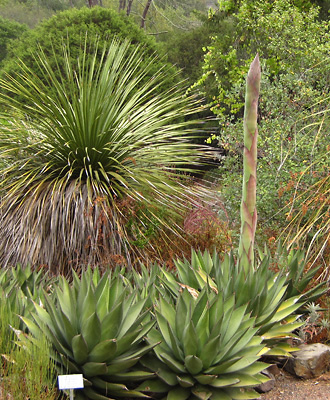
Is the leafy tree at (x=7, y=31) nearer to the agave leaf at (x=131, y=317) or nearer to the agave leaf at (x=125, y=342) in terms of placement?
the agave leaf at (x=131, y=317)

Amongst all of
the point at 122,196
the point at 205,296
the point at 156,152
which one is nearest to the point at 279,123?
the point at 156,152

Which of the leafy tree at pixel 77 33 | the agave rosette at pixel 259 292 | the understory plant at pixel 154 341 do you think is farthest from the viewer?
the leafy tree at pixel 77 33

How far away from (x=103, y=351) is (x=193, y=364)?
518 mm

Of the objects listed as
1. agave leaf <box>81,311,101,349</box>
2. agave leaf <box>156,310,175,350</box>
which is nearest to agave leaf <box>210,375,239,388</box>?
agave leaf <box>156,310,175,350</box>

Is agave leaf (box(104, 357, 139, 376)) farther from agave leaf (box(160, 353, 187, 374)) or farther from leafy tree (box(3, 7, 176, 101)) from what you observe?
leafy tree (box(3, 7, 176, 101))

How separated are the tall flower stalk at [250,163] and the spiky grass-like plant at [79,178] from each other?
1717mm

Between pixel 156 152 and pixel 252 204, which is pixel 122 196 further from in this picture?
pixel 252 204

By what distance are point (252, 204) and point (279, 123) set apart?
10.3ft

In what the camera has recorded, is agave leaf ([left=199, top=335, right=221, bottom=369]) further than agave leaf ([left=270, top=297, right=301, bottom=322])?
No

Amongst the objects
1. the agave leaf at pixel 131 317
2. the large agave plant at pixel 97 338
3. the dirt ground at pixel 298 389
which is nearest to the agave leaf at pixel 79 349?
the large agave plant at pixel 97 338

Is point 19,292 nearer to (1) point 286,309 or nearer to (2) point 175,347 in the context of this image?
(2) point 175,347

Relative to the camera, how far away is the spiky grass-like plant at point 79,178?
5.46m

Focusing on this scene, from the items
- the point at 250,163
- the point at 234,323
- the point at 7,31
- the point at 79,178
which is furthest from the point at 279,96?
the point at 7,31

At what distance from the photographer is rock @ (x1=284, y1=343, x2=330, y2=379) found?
377 centimetres
